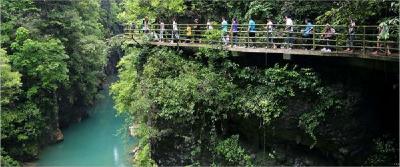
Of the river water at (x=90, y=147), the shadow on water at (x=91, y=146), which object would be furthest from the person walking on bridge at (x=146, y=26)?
the river water at (x=90, y=147)

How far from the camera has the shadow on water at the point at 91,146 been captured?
26219 mm

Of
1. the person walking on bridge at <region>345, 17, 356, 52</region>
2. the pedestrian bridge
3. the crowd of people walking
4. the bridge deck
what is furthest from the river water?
the person walking on bridge at <region>345, 17, 356, 52</region>

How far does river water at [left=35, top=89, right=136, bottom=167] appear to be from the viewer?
26219 mm

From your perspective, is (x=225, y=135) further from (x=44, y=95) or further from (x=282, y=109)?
(x=44, y=95)

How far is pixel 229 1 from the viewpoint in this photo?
22469mm

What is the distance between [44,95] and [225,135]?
15.0m

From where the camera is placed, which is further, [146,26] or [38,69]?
[38,69]

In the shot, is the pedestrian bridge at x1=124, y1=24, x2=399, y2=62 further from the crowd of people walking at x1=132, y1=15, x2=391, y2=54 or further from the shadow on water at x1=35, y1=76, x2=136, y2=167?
the shadow on water at x1=35, y1=76, x2=136, y2=167

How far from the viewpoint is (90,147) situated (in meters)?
29.5

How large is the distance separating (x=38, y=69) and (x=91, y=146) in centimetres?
621

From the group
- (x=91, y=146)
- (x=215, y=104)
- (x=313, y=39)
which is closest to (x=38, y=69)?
(x=91, y=146)

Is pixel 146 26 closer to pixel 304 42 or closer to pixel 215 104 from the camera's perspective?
pixel 215 104

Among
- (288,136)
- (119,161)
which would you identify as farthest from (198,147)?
(119,161)

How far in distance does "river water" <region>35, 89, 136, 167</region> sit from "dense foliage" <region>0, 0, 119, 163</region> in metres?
0.90
